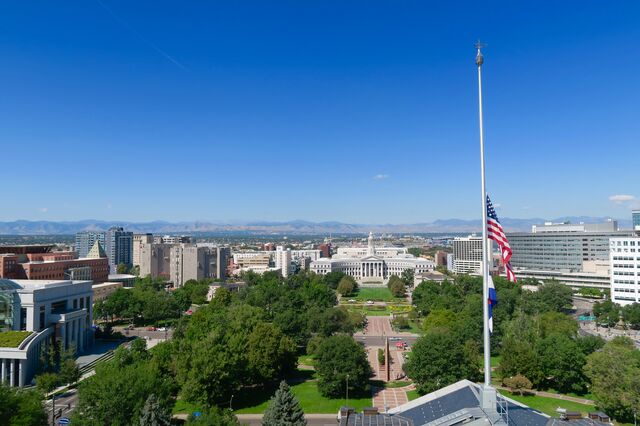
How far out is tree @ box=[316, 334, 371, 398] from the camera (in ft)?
126

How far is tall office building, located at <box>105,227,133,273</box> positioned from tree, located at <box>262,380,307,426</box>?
162 meters

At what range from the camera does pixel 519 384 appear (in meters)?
39.3

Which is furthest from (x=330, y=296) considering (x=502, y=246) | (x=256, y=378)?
(x=502, y=246)

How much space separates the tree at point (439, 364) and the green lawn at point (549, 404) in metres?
4.40

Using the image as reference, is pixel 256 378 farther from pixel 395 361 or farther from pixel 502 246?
pixel 502 246

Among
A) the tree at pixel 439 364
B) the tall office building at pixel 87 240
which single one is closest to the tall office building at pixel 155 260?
the tall office building at pixel 87 240

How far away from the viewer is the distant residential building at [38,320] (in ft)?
142

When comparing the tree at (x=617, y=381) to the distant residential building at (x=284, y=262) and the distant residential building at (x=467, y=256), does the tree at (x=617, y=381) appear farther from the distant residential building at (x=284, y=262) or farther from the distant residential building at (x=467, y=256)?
the distant residential building at (x=467, y=256)

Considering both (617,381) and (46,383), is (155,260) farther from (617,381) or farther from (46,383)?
(617,381)

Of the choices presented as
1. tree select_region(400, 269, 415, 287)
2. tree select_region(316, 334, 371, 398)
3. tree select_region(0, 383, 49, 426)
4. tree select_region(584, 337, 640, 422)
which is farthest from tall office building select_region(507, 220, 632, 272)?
tree select_region(0, 383, 49, 426)

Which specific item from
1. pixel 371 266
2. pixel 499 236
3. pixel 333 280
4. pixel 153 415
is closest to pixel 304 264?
pixel 371 266

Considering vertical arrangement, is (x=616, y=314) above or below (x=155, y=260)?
below

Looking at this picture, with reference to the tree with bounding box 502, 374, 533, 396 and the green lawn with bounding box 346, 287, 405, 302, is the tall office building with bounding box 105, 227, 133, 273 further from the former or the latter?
the tree with bounding box 502, 374, 533, 396

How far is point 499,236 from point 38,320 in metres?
50.7
